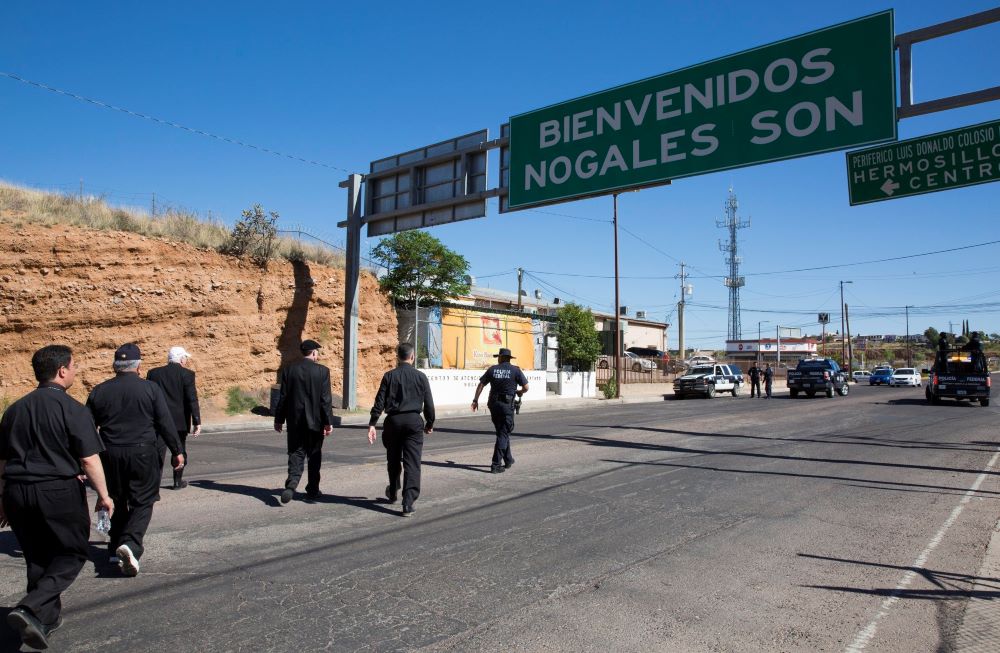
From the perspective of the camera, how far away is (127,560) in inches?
197

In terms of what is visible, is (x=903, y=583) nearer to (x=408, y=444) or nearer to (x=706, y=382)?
(x=408, y=444)

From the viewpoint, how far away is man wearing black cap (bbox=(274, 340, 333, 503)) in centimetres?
755

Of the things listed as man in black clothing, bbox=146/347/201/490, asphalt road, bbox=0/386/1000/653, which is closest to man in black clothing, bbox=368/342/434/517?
asphalt road, bbox=0/386/1000/653

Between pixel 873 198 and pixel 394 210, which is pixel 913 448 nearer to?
pixel 873 198

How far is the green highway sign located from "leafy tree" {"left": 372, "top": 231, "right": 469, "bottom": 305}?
12037mm

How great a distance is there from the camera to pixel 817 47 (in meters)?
11.6

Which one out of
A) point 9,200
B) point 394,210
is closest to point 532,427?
point 394,210

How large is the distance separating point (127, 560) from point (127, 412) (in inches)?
43.8

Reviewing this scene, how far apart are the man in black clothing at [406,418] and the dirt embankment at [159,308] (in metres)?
13.9

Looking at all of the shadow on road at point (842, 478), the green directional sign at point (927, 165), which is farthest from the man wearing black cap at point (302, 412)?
the green directional sign at point (927, 165)

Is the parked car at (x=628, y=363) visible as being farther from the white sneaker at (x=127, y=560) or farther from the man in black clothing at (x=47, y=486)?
the man in black clothing at (x=47, y=486)

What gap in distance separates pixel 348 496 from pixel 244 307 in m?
15.6

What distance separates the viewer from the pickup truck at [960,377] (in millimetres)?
29058

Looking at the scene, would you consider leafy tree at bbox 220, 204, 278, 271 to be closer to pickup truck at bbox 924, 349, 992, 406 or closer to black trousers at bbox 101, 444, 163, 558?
black trousers at bbox 101, 444, 163, 558
